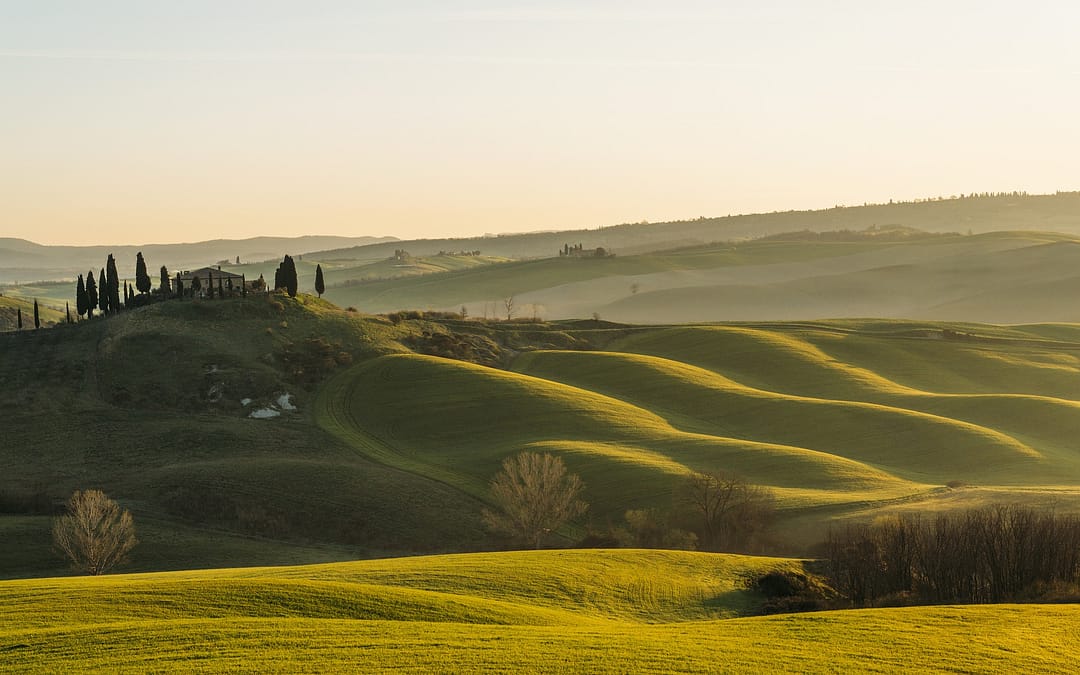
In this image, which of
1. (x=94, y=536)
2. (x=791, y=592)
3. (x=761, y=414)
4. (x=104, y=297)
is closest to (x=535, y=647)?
(x=791, y=592)

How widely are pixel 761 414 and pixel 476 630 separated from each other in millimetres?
82490

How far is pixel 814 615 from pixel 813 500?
40.5 meters

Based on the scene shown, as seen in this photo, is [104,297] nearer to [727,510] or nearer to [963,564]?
[727,510]

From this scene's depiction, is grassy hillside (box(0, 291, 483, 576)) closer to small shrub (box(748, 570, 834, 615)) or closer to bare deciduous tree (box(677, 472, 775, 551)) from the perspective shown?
bare deciduous tree (box(677, 472, 775, 551))

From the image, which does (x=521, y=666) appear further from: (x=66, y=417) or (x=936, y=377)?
(x=936, y=377)

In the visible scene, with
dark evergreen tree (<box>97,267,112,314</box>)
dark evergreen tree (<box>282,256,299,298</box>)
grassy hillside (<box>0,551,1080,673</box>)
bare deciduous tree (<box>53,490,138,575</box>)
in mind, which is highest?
dark evergreen tree (<box>282,256,299,298</box>)

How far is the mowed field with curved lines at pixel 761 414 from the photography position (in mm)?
89188

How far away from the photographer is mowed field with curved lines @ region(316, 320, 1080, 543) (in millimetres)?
89188

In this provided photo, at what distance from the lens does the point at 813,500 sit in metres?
81.8

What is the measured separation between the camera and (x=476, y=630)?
3756 cm

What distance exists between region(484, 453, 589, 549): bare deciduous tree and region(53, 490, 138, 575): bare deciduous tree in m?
26.5

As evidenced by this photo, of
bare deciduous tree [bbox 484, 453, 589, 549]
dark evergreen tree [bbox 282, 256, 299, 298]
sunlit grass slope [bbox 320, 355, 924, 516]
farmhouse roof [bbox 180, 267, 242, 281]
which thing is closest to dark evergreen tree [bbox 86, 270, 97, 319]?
farmhouse roof [bbox 180, 267, 242, 281]

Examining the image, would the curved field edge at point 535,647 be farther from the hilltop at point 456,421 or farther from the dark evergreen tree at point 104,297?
the dark evergreen tree at point 104,297

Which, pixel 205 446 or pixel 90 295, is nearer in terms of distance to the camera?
pixel 205 446
